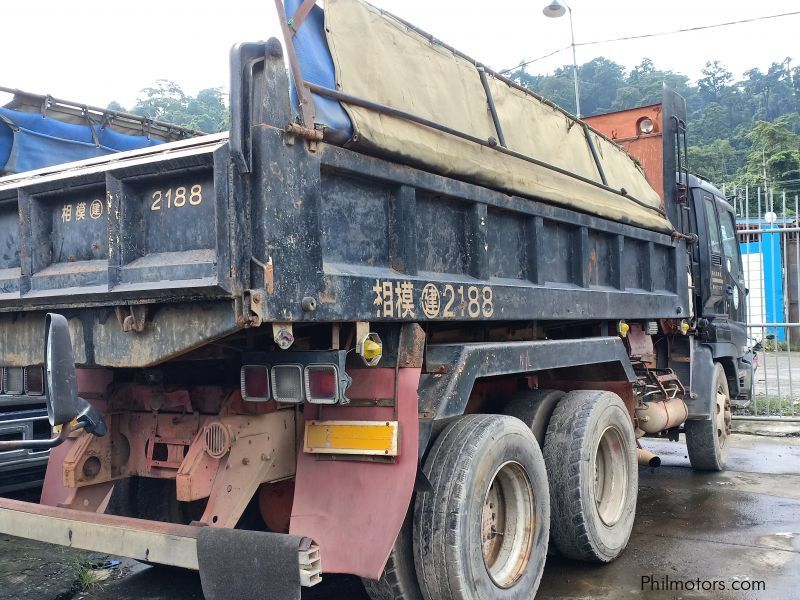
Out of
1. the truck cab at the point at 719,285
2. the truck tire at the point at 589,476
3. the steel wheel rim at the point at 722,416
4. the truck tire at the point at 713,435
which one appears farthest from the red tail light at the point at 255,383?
the steel wheel rim at the point at 722,416

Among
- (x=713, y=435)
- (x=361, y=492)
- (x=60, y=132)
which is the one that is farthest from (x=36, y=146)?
(x=713, y=435)

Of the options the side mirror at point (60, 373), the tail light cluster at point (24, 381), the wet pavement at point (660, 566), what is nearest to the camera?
the side mirror at point (60, 373)

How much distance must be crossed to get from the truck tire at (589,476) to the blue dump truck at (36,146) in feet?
9.05

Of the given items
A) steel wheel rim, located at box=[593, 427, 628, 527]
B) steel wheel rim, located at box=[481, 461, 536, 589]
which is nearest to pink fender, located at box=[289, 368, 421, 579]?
steel wheel rim, located at box=[481, 461, 536, 589]

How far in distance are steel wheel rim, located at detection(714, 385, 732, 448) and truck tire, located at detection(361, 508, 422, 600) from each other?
182 inches

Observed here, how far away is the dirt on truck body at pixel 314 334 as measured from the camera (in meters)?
2.54

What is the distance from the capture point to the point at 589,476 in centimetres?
407

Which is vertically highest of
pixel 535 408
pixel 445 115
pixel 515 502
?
pixel 445 115

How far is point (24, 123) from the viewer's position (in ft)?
16.3

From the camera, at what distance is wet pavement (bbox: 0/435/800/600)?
3.96 meters

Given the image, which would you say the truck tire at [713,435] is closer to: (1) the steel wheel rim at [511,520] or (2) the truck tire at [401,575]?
(1) the steel wheel rim at [511,520]

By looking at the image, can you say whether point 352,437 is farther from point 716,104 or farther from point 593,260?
point 716,104

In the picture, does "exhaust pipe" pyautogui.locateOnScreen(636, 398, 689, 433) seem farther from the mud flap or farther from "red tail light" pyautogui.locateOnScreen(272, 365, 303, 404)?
the mud flap

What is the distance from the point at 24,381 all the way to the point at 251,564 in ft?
5.81
